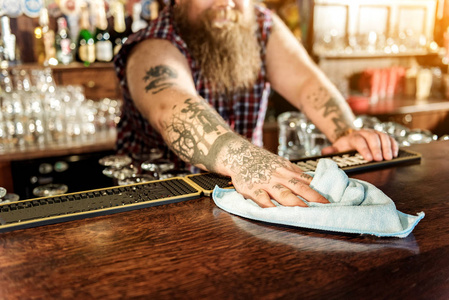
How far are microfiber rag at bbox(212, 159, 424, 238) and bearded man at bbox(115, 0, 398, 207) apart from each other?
0.03 meters

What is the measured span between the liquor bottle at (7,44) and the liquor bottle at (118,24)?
0.73 meters

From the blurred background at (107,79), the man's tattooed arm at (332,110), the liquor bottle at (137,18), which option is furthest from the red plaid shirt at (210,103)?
the liquor bottle at (137,18)

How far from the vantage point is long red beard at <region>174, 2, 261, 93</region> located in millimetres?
1831

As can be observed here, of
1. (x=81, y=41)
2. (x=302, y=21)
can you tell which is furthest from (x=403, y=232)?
(x=302, y=21)

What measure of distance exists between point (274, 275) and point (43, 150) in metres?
2.42

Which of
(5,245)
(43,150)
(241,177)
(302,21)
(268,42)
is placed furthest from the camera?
(302,21)

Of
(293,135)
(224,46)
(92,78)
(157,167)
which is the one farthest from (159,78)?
(92,78)

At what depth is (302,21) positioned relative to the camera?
3.98m

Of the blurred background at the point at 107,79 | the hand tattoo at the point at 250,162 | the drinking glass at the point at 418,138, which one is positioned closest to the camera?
the hand tattoo at the point at 250,162

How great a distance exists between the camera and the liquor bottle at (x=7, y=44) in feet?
9.88

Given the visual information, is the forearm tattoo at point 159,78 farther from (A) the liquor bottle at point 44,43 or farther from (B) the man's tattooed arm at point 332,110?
(A) the liquor bottle at point 44,43

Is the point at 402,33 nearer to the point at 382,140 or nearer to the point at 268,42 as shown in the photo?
the point at 268,42

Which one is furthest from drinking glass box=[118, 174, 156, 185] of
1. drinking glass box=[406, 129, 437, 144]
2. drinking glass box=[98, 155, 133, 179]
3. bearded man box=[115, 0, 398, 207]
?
drinking glass box=[406, 129, 437, 144]

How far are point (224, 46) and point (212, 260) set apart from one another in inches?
56.0
